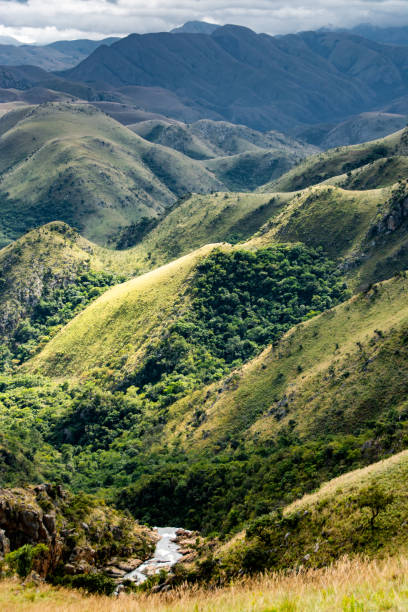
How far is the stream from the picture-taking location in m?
49.8

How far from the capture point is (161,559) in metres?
55.2

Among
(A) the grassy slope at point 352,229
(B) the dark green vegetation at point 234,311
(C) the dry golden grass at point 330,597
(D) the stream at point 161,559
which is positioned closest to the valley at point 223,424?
(C) the dry golden grass at point 330,597

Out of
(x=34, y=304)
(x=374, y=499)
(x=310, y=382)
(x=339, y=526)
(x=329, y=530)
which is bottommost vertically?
(x=34, y=304)

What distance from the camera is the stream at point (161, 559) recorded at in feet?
163

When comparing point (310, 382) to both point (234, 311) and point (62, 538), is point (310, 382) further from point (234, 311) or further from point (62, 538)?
point (234, 311)

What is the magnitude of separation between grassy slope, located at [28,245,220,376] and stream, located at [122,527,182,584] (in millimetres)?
74026

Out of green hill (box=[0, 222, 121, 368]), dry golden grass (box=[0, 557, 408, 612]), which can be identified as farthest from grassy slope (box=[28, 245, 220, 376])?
dry golden grass (box=[0, 557, 408, 612])

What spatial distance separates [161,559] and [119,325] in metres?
98.7

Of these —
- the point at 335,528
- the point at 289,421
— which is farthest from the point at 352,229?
the point at 335,528

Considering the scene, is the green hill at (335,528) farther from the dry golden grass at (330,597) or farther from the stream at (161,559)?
the dry golden grass at (330,597)

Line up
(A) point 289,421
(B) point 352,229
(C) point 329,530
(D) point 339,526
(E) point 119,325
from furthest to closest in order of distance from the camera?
(B) point 352,229
(E) point 119,325
(A) point 289,421
(C) point 329,530
(D) point 339,526

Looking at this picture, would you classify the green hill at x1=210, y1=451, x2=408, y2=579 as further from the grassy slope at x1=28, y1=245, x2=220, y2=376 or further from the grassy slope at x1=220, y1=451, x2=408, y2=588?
the grassy slope at x1=28, y1=245, x2=220, y2=376

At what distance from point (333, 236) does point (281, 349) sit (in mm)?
69636

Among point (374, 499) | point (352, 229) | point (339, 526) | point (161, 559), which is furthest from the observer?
point (352, 229)
